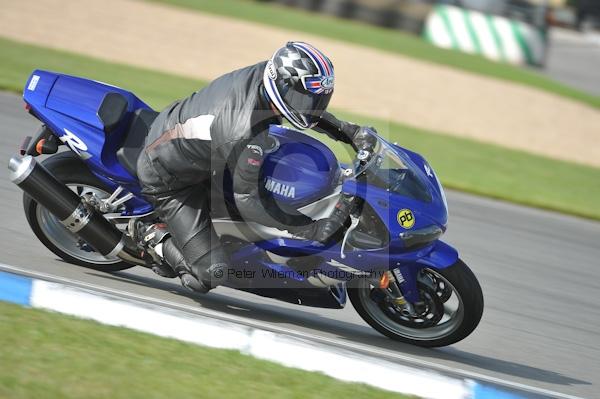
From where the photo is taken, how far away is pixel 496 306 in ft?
21.2

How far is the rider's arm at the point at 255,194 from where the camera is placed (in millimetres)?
4711

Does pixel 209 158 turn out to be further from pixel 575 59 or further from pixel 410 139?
pixel 575 59

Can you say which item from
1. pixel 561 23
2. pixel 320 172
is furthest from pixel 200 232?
pixel 561 23

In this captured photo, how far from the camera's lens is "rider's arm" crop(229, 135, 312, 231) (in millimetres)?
4711

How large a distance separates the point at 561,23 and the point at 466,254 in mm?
33298

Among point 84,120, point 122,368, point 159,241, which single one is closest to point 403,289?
point 159,241

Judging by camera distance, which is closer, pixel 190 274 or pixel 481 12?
pixel 190 274

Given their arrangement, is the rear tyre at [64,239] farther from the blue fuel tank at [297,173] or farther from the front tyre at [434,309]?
the front tyre at [434,309]

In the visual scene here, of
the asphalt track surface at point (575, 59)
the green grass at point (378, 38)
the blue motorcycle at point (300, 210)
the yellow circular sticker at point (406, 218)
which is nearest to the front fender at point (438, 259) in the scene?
the blue motorcycle at point (300, 210)

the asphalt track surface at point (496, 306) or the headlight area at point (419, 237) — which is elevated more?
the headlight area at point (419, 237)

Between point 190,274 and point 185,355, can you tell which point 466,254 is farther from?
point 185,355

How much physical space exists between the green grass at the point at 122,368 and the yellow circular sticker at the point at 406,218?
102 centimetres

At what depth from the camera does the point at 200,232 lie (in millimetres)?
5105

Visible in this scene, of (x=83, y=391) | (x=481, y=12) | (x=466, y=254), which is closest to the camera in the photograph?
(x=83, y=391)
